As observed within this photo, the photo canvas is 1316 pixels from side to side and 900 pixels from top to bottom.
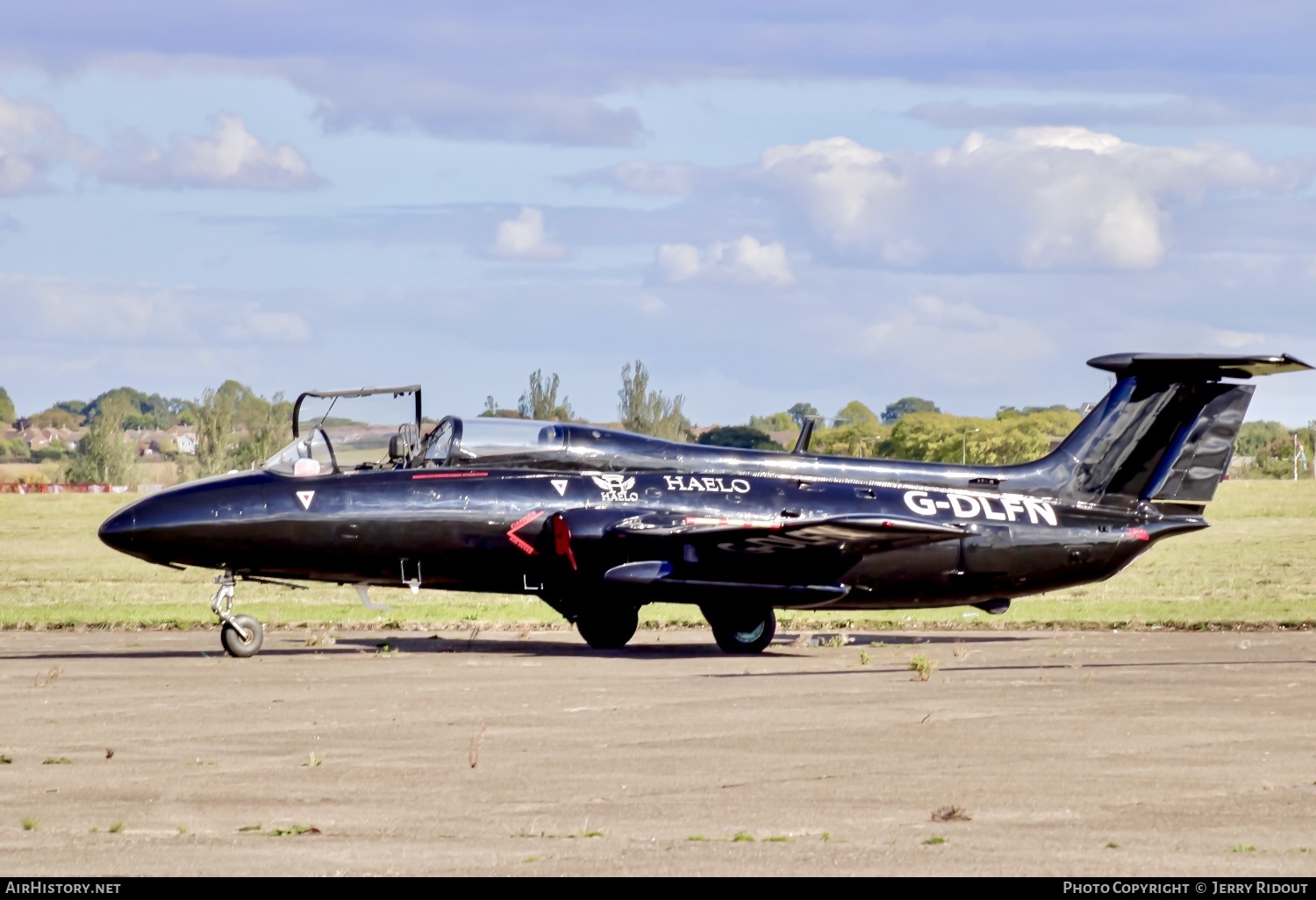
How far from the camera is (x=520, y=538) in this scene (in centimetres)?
2280

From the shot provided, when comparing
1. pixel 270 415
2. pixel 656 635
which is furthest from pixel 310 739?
pixel 270 415

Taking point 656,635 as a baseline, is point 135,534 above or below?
above

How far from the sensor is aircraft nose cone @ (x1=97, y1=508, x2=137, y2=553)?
2188 cm

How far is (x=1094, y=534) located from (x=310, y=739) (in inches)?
560

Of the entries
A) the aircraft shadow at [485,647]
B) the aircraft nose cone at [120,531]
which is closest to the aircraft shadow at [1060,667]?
the aircraft shadow at [485,647]

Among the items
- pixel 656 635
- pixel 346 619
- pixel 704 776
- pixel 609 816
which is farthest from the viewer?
pixel 346 619

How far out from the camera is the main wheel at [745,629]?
2333 centimetres

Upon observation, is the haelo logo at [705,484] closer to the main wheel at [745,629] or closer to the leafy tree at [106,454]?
the main wheel at [745,629]

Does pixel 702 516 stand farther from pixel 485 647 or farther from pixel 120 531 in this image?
pixel 120 531

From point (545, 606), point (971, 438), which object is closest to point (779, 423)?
point (971, 438)

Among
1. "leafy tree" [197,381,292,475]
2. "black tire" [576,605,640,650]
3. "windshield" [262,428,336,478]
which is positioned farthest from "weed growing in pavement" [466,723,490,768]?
"leafy tree" [197,381,292,475]

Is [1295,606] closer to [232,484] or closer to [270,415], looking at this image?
[232,484]

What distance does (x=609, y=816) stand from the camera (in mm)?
10258

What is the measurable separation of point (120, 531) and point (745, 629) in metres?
8.19
